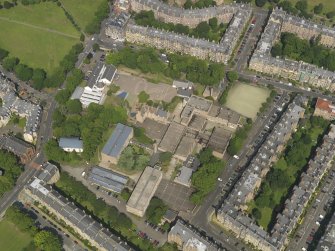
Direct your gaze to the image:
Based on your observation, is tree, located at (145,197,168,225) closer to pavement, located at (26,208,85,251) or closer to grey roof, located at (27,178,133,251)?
grey roof, located at (27,178,133,251)

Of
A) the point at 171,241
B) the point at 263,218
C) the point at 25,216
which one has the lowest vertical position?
the point at 25,216

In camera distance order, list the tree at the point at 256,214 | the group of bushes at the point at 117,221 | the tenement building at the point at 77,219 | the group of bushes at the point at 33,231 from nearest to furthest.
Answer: the group of bushes at the point at 33,231
the tenement building at the point at 77,219
the group of bushes at the point at 117,221
the tree at the point at 256,214

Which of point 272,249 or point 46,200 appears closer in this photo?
point 272,249

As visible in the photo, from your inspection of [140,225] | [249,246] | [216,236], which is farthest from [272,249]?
[140,225]

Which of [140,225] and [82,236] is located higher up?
[140,225]

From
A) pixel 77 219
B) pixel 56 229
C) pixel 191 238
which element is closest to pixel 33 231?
pixel 56 229

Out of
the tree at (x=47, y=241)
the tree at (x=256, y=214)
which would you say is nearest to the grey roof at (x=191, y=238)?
the tree at (x=256, y=214)

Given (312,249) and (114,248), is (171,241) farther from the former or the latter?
(312,249)

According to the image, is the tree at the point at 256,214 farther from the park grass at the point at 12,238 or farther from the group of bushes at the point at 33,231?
the park grass at the point at 12,238
